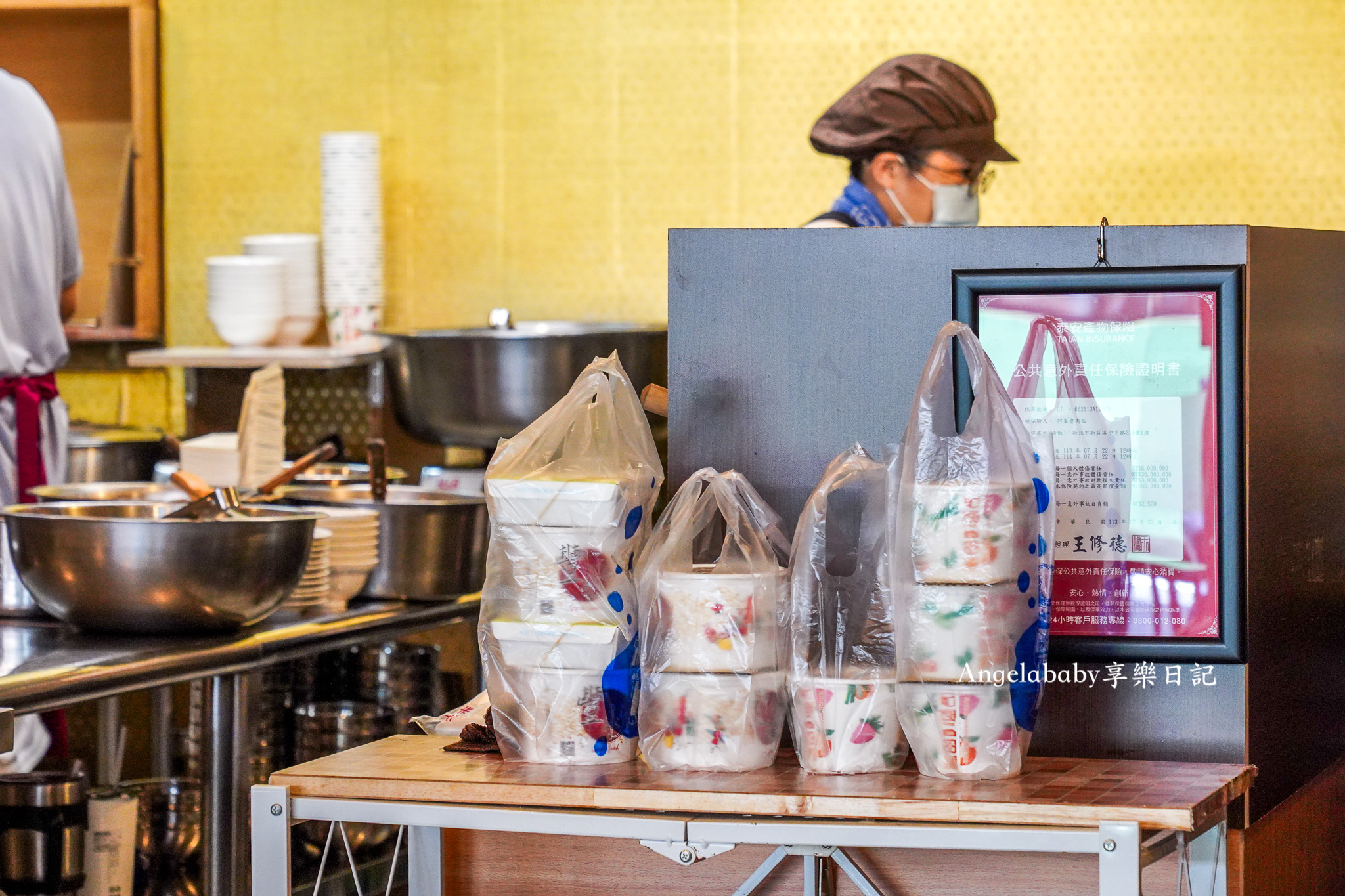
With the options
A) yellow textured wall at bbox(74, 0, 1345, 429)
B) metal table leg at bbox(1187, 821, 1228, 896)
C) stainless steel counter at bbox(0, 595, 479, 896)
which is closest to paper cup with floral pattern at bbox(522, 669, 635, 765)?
metal table leg at bbox(1187, 821, 1228, 896)

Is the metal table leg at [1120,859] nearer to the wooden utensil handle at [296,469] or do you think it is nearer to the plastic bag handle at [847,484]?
the plastic bag handle at [847,484]

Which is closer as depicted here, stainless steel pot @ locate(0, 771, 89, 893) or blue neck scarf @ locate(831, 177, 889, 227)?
stainless steel pot @ locate(0, 771, 89, 893)

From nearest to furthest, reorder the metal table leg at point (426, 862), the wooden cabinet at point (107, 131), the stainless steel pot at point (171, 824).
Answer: the metal table leg at point (426, 862)
the stainless steel pot at point (171, 824)
the wooden cabinet at point (107, 131)

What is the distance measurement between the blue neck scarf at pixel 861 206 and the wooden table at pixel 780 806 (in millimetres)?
1594

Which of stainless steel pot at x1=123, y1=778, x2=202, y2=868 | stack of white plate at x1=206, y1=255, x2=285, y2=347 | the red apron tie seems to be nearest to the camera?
stainless steel pot at x1=123, y1=778, x2=202, y2=868

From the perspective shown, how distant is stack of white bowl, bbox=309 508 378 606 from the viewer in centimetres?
239

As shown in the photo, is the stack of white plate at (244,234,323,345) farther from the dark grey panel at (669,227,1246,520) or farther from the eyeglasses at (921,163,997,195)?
the dark grey panel at (669,227,1246,520)

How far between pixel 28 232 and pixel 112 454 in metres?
0.72

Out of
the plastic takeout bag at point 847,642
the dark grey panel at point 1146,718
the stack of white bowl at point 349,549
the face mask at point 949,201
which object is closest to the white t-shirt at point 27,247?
the stack of white bowl at point 349,549

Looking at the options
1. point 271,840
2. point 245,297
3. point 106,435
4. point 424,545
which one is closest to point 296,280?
point 245,297

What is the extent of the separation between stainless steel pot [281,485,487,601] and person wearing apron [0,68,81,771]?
0.65m

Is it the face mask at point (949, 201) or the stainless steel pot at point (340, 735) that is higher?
the face mask at point (949, 201)

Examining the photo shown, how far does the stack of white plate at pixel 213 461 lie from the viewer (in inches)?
103

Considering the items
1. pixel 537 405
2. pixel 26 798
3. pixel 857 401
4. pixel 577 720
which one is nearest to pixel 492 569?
pixel 577 720
